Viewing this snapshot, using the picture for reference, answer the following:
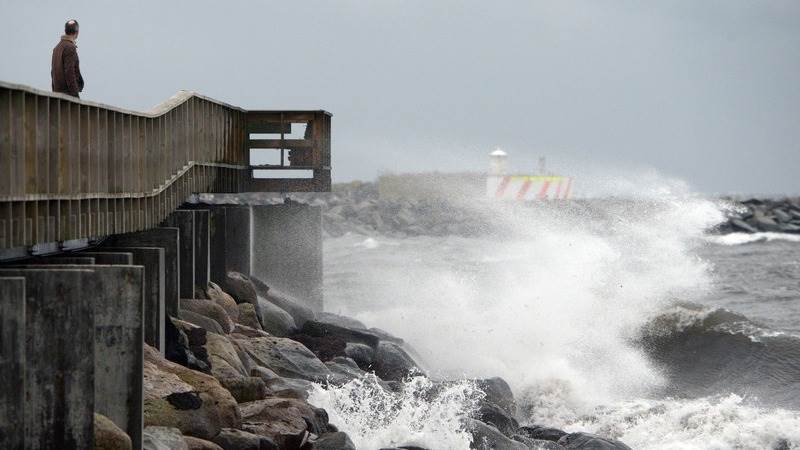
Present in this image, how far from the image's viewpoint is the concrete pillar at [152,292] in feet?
39.7

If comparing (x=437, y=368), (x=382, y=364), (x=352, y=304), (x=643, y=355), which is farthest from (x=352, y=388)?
(x=352, y=304)

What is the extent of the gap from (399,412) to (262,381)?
7.32ft

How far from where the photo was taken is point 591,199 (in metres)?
80.4

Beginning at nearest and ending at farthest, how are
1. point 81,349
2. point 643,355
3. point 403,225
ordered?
point 81,349 → point 643,355 → point 403,225

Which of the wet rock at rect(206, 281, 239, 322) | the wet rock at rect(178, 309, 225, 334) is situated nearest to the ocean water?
the wet rock at rect(178, 309, 225, 334)

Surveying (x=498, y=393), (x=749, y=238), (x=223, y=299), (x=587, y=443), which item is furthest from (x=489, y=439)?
(x=749, y=238)

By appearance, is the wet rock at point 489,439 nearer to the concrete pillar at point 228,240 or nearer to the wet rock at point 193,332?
the wet rock at point 193,332

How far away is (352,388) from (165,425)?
4287 mm

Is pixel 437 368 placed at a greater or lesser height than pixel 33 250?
lesser

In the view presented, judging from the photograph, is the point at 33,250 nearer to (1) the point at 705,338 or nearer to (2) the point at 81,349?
(2) the point at 81,349

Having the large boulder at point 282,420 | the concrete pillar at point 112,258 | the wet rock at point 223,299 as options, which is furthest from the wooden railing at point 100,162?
the large boulder at point 282,420

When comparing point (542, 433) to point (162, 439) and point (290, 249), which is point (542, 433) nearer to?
point (162, 439)

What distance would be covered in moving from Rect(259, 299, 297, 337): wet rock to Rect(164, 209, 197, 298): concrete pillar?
2.22 metres

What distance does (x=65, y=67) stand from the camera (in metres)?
12.5
